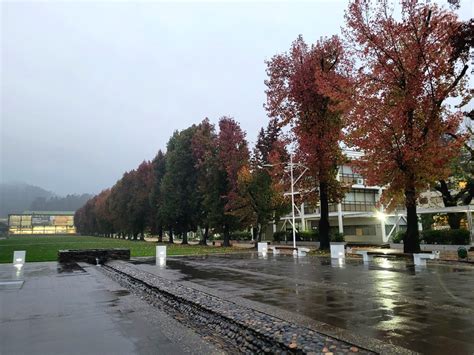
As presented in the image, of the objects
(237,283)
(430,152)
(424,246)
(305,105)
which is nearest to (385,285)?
(237,283)

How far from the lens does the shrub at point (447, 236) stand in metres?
30.8

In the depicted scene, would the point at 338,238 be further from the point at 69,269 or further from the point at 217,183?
the point at 69,269

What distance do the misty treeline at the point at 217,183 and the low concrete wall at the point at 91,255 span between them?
1340 centimetres

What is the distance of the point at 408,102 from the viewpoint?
21.2 m

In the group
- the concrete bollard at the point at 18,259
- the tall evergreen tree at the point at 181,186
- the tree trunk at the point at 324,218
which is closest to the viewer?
the concrete bollard at the point at 18,259

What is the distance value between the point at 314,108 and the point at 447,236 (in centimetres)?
1604

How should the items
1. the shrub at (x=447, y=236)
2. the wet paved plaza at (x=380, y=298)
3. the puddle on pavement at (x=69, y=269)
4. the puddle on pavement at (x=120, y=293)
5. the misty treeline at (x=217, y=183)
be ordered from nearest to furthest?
the wet paved plaza at (x=380, y=298) < the puddle on pavement at (x=120, y=293) < the puddle on pavement at (x=69, y=269) < the shrub at (x=447, y=236) < the misty treeline at (x=217, y=183)

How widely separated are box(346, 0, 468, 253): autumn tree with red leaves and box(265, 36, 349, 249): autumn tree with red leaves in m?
4.15

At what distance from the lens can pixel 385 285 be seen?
12.1 meters

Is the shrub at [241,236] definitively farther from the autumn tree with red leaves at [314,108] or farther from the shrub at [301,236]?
the autumn tree with red leaves at [314,108]

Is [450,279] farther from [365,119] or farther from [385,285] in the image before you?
[365,119]

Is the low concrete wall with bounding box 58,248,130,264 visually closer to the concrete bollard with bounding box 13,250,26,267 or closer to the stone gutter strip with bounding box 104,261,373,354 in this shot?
the concrete bollard with bounding box 13,250,26,267

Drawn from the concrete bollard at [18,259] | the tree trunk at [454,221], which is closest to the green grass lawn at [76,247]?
the concrete bollard at [18,259]

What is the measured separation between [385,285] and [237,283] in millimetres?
4939
